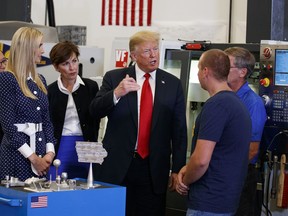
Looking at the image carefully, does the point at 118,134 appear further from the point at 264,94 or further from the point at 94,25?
the point at 94,25

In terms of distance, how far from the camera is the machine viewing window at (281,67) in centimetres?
496

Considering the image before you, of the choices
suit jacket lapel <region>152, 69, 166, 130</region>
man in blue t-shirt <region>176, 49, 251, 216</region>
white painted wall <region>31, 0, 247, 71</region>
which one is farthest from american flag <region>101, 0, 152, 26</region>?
man in blue t-shirt <region>176, 49, 251, 216</region>

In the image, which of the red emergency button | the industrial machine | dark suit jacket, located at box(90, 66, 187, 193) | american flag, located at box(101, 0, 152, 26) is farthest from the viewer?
american flag, located at box(101, 0, 152, 26)

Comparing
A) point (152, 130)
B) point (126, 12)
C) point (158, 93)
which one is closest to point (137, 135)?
point (152, 130)

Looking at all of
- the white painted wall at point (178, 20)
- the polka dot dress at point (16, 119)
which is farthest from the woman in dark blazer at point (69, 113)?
the white painted wall at point (178, 20)

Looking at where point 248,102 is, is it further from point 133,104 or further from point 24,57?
point 24,57

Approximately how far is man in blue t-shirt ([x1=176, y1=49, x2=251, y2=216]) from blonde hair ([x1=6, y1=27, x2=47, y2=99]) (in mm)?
1020

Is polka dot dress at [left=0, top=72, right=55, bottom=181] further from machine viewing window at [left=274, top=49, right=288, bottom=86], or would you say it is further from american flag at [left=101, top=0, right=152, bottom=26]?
american flag at [left=101, top=0, right=152, bottom=26]

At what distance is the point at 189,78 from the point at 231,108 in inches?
75.9

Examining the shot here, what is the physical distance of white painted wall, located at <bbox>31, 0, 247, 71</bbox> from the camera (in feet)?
25.1

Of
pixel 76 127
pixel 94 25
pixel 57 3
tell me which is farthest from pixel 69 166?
pixel 57 3

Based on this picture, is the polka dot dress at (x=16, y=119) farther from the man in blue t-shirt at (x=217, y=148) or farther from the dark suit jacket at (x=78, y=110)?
the man in blue t-shirt at (x=217, y=148)

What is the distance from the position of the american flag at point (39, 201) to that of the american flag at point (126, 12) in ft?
18.0

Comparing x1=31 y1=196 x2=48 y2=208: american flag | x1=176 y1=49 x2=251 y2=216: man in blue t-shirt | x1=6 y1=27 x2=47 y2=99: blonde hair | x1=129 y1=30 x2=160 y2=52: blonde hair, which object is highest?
x1=129 y1=30 x2=160 y2=52: blonde hair
